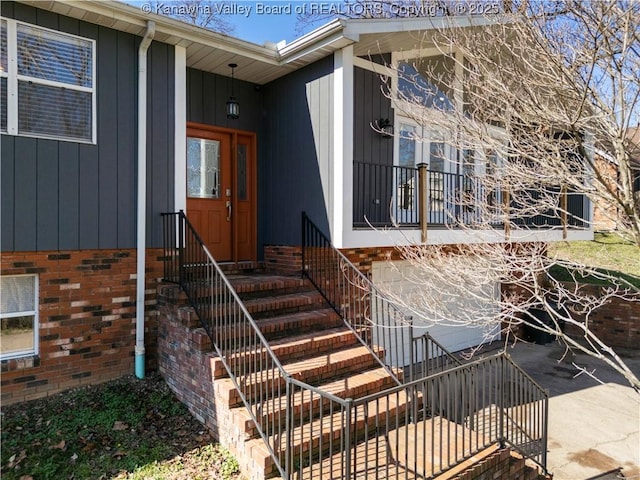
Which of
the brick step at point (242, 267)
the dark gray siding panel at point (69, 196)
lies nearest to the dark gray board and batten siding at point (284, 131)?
the brick step at point (242, 267)

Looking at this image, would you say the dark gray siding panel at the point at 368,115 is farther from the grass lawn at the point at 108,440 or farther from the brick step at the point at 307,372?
the grass lawn at the point at 108,440

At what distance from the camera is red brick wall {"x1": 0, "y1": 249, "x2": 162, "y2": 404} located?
468cm

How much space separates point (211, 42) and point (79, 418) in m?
4.85

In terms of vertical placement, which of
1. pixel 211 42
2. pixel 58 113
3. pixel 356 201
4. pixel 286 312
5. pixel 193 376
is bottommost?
pixel 193 376

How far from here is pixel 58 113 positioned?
16.2 ft

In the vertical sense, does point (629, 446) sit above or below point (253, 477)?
below

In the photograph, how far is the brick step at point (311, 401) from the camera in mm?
3902

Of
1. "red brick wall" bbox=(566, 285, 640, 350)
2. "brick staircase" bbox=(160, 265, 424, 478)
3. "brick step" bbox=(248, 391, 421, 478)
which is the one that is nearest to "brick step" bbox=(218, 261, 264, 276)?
"brick staircase" bbox=(160, 265, 424, 478)

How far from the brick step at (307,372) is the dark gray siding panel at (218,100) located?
4.09 meters

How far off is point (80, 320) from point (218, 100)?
3886 millimetres

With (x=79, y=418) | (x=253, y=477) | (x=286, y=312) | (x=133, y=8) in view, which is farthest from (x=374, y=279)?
(x=133, y=8)

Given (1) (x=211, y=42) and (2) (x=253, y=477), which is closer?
(2) (x=253, y=477)

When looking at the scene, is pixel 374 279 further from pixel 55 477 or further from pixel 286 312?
pixel 55 477

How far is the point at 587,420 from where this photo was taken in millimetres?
6152
